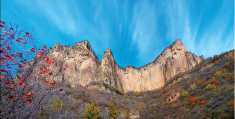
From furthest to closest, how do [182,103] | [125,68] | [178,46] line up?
[125,68] < [178,46] < [182,103]

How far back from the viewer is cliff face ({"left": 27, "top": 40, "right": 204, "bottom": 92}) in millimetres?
43903

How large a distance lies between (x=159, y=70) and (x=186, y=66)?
11027 millimetres

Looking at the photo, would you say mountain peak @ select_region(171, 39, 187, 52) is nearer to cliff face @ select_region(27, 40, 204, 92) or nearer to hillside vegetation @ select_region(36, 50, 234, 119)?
cliff face @ select_region(27, 40, 204, 92)

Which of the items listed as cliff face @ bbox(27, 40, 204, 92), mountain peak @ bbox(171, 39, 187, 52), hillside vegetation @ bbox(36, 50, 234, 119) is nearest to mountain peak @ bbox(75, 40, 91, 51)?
cliff face @ bbox(27, 40, 204, 92)

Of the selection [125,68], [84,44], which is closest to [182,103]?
[125,68]

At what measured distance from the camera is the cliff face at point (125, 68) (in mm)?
43903

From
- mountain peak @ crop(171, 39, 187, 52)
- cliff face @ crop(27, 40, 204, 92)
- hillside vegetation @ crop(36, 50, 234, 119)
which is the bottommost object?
hillside vegetation @ crop(36, 50, 234, 119)

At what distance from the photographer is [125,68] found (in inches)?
2392

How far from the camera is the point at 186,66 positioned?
47500mm

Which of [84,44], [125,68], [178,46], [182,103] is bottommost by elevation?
[182,103]

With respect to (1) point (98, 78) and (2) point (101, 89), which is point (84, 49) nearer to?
(1) point (98, 78)

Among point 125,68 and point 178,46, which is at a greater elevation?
point 178,46

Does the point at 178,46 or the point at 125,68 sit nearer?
the point at 178,46

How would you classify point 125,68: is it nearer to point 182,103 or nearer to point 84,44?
point 84,44
